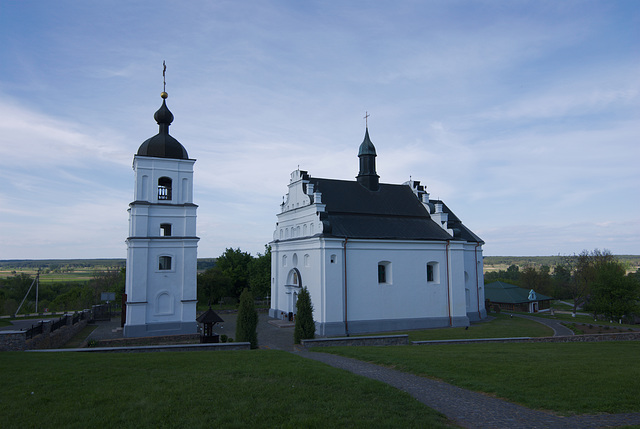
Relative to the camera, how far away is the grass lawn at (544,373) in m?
8.48

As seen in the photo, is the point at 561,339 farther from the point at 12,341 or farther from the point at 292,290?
the point at 12,341

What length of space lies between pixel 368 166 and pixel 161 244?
17.1 metres

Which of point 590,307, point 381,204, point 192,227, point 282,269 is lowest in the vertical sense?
point 590,307

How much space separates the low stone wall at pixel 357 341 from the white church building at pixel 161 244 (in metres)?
10.2

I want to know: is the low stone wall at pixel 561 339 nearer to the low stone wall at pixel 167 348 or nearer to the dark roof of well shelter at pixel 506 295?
the low stone wall at pixel 167 348

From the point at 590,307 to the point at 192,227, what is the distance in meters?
37.7

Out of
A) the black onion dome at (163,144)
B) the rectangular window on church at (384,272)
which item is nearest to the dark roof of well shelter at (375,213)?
the rectangular window on church at (384,272)

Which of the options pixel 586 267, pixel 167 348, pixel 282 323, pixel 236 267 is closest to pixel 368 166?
pixel 282 323

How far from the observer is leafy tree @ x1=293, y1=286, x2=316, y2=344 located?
63.4 feet

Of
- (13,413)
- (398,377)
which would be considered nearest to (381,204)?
(398,377)

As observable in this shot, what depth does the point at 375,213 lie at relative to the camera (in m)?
30.2

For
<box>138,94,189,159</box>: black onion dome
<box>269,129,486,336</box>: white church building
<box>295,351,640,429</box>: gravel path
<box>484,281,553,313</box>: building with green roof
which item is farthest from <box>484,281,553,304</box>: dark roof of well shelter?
<box>295,351,640,429</box>: gravel path

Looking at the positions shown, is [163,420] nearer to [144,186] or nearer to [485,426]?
[485,426]

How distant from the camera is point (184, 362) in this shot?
11.5m
